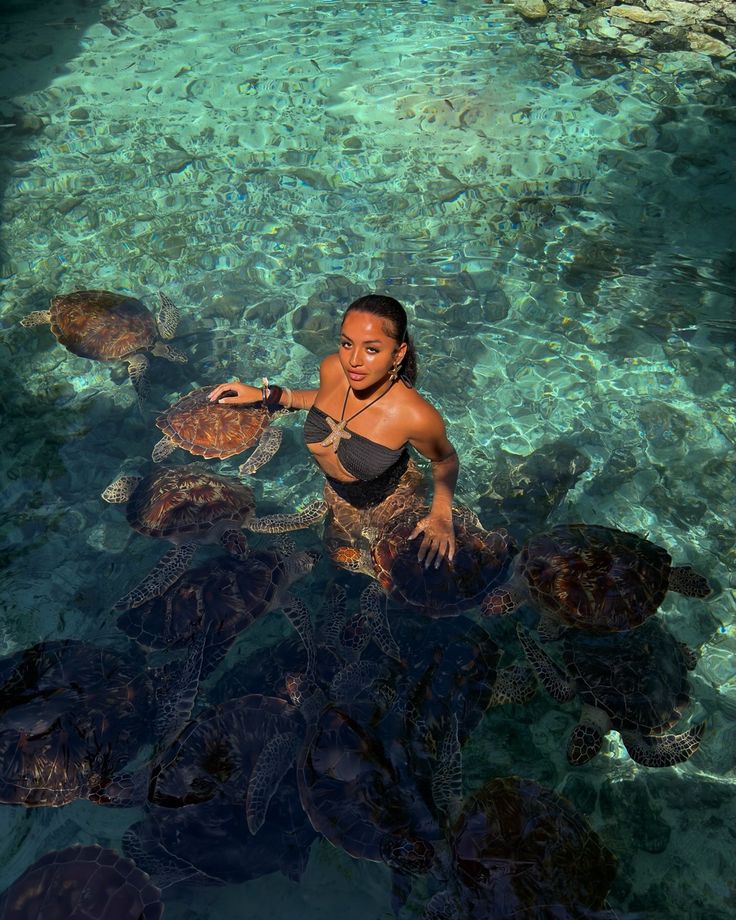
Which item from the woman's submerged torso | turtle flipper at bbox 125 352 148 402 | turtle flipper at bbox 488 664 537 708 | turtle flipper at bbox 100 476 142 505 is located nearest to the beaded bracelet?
the woman's submerged torso

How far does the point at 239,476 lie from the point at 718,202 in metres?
6.58

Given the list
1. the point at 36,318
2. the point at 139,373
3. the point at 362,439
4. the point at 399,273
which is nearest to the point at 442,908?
the point at 362,439

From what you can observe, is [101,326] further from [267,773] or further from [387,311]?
[267,773]

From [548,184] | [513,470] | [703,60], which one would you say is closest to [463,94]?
[548,184]

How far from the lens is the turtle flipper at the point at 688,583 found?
213 inches

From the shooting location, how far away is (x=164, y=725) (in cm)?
455

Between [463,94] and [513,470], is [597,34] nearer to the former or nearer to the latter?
[463,94]

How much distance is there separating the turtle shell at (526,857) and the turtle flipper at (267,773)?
3.51ft

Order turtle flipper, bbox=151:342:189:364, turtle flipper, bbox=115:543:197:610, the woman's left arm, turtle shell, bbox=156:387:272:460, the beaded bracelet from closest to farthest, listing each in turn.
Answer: the woman's left arm < turtle flipper, bbox=115:543:197:610 < the beaded bracelet < turtle shell, bbox=156:387:272:460 < turtle flipper, bbox=151:342:189:364

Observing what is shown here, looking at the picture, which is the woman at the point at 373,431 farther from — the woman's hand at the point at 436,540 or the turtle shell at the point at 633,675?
the turtle shell at the point at 633,675

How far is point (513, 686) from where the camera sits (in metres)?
4.84

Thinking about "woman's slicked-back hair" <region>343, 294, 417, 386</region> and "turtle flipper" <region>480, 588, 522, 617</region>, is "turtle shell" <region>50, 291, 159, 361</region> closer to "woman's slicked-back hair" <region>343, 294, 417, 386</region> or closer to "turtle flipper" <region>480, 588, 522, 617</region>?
"woman's slicked-back hair" <region>343, 294, 417, 386</region>

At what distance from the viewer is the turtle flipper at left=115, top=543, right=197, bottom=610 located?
517cm

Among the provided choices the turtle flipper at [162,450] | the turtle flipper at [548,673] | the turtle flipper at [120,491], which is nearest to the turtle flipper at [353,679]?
the turtle flipper at [548,673]
